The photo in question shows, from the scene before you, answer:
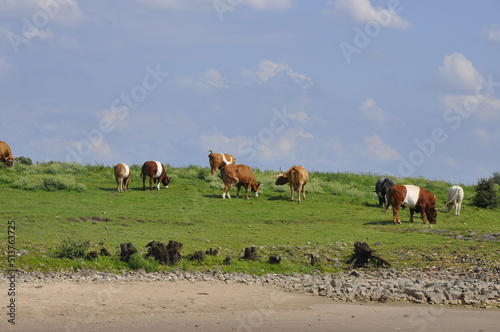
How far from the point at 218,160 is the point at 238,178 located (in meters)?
6.28

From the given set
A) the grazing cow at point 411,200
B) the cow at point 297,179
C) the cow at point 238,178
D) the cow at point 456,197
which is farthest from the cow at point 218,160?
the grazing cow at point 411,200

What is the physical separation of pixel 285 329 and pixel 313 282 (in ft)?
14.5

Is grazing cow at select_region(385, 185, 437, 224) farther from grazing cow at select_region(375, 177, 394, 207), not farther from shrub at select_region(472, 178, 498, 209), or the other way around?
shrub at select_region(472, 178, 498, 209)

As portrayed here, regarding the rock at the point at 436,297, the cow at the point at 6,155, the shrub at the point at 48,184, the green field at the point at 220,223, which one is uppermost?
the cow at the point at 6,155

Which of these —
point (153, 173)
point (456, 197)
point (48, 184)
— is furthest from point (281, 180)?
point (48, 184)

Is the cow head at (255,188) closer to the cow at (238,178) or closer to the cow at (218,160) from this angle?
the cow at (238,178)

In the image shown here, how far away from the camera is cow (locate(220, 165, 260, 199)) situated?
35.5m

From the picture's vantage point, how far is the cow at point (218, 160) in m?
41.5

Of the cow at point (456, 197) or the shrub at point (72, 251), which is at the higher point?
the cow at point (456, 197)

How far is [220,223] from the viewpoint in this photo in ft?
91.6

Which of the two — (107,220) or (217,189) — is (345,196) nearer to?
(217,189)

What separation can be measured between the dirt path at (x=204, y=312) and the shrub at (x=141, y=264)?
1.94 m

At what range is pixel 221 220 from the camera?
2866 cm

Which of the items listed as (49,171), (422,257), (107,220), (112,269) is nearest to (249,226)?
(107,220)
